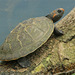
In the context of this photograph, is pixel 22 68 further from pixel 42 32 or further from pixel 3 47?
pixel 42 32

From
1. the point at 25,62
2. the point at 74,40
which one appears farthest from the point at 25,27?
the point at 74,40

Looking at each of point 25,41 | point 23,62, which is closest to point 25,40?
point 25,41

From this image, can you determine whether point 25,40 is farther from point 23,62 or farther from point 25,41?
point 23,62

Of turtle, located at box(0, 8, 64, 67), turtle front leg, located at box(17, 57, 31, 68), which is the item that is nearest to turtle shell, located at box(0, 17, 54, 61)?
turtle, located at box(0, 8, 64, 67)

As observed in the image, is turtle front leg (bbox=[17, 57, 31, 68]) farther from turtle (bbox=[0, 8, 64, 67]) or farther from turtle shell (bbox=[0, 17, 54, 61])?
turtle shell (bbox=[0, 17, 54, 61])

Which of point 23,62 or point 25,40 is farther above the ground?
point 25,40

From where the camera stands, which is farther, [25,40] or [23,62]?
[25,40]

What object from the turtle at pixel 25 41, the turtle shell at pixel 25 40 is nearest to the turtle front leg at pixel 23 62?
the turtle at pixel 25 41
